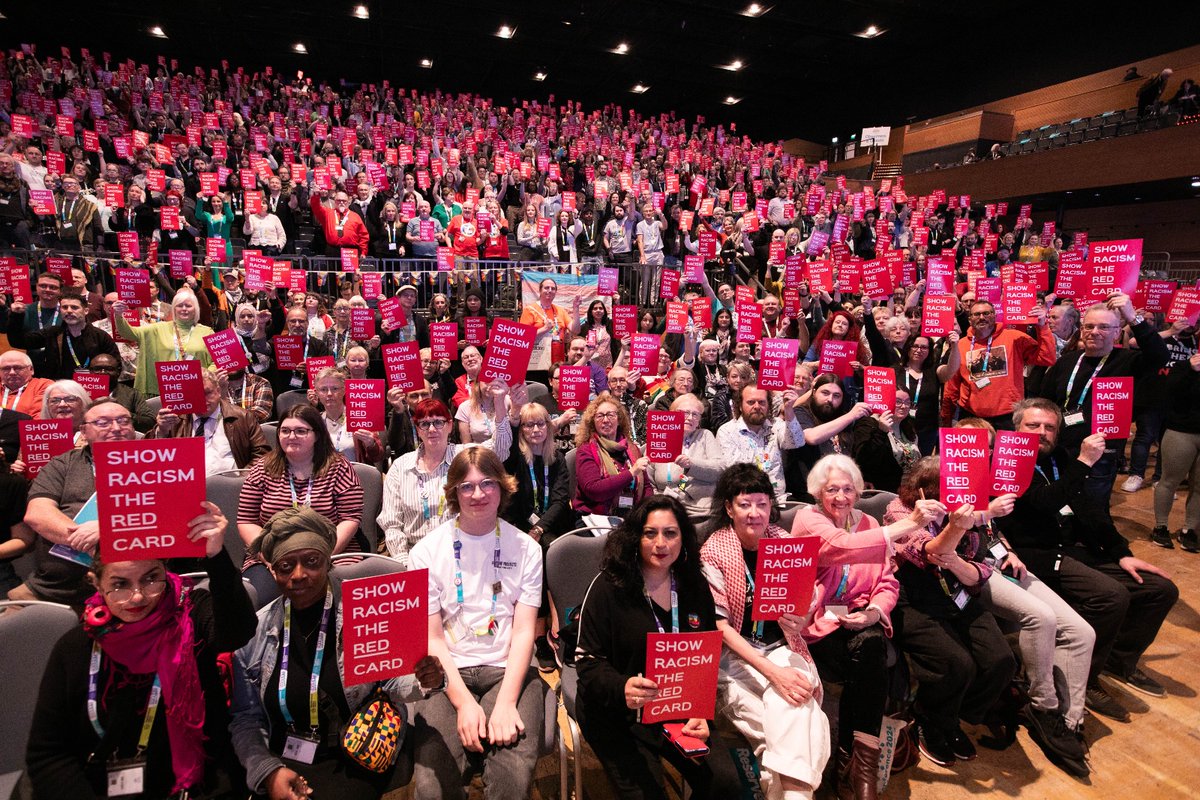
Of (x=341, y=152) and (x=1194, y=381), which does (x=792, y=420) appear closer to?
(x=1194, y=381)

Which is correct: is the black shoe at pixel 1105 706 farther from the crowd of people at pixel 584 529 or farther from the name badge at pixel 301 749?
the name badge at pixel 301 749

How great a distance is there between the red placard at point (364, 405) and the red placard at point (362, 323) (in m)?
1.90

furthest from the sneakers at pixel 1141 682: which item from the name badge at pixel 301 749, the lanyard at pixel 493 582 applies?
the name badge at pixel 301 749

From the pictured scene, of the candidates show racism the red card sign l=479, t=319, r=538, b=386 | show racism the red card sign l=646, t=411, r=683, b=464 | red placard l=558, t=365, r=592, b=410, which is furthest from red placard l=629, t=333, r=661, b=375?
show racism the red card sign l=646, t=411, r=683, b=464

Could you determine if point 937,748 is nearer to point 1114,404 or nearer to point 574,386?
point 1114,404

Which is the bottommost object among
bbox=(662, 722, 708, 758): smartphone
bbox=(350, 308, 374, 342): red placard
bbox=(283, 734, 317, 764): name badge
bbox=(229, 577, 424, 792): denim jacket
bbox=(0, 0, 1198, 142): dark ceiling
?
bbox=(662, 722, 708, 758): smartphone

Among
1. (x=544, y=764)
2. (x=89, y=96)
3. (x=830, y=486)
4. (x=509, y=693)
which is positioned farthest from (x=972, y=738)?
(x=89, y=96)

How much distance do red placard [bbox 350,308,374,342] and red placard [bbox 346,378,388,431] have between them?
1.90 metres

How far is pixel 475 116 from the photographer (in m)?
15.6

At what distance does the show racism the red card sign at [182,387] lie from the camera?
327 centimetres

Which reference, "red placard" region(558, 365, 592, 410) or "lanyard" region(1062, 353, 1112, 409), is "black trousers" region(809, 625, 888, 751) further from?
"lanyard" region(1062, 353, 1112, 409)

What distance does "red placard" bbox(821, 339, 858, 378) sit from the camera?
435 centimetres

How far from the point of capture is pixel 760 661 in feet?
7.40

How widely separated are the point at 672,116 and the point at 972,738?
26.0 m
